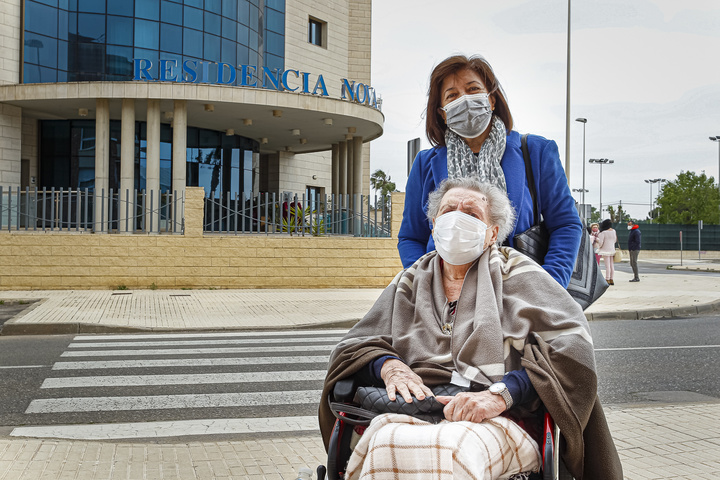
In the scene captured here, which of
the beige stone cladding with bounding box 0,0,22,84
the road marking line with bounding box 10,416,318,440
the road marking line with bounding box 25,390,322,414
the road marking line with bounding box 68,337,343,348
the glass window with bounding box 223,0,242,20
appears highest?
the glass window with bounding box 223,0,242,20

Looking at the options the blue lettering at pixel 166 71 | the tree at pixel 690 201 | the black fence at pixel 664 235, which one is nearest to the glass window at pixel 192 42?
the blue lettering at pixel 166 71

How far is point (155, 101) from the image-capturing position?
66.9 feet

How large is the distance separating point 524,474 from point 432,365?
1.72ft

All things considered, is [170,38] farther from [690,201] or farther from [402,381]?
[690,201]

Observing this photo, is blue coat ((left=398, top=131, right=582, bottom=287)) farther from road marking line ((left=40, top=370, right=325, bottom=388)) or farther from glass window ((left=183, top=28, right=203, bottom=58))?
glass window ((left=183, top=28, right=203, bottom=58))

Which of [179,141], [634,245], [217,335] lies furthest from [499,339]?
[634,245]

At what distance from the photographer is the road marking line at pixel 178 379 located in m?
6.99

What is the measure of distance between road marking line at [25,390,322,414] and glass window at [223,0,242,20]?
2122 centimetres

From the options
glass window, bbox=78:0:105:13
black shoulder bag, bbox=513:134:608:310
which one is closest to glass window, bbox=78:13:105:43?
glass window, bbox=78:0:105:13

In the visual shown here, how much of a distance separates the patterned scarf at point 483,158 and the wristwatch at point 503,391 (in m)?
0.95

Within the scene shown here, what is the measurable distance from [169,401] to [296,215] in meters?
11.9

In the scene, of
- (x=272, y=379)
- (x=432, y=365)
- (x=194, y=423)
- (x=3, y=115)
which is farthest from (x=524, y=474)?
(x=3, y=115)

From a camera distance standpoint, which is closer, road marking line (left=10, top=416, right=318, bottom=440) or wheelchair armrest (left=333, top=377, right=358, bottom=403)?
wheelchair armrest (left=333, top=377, right=358, bottom=403)

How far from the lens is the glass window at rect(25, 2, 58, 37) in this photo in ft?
73.3
